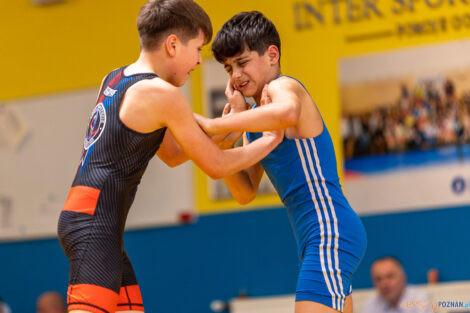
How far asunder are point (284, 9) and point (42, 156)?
2.94 metres

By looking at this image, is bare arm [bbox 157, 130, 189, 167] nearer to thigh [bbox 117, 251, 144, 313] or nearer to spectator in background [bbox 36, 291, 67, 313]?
thigh [bbox 117, 251, 144, 313]

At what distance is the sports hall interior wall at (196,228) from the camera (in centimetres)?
591

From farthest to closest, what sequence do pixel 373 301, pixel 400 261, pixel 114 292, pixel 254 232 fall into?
1. pixel 254 232
2. pixel 400 261
3. pixel 373 301
4. pixel 114 292

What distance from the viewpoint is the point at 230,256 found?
6469 millimetres

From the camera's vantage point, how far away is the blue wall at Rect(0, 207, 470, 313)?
19.1ft

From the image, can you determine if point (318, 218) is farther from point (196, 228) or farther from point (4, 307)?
point (4, 307)

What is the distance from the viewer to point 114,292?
246 centimetres

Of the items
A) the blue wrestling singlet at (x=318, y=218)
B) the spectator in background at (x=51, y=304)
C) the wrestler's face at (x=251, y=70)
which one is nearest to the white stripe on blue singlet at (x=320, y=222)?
the blue wrestling singlet at (x=318, y=218)

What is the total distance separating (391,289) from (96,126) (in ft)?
11.4

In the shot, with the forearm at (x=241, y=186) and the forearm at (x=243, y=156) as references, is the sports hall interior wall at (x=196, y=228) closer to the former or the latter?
the forearm at (x=241, y=186)

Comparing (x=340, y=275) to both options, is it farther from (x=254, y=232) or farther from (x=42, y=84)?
(x=42, y=84)

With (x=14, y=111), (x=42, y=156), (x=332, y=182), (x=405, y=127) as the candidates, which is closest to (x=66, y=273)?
(x=42, y=156)

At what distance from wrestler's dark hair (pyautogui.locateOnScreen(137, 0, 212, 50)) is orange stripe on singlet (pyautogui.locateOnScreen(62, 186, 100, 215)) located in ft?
2.05

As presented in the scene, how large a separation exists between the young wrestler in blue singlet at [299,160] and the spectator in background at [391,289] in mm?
2621
